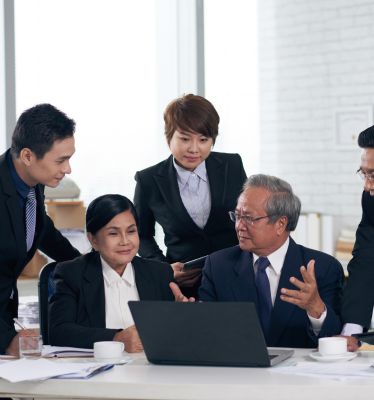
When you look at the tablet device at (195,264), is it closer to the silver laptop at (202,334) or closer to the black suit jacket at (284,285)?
the black suit jacket at (284,285)

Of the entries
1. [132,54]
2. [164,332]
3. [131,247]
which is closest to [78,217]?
[132,54]

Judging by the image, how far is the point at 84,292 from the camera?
3.03 m

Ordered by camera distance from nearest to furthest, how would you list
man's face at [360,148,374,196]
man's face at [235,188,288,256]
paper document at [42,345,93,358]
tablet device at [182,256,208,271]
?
paper document at [42,345,93,358], man's face at [360,148,374,196], man's face at [235,188,288,256], tablet device at [182,256,208,271]

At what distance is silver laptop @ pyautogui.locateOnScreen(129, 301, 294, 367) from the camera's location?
2.28 meters

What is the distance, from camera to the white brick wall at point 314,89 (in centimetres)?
641

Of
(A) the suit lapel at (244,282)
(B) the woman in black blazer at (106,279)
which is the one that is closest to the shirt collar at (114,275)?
(B) the woman in black blazer at (106,279)

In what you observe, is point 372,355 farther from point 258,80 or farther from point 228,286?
point 258,80

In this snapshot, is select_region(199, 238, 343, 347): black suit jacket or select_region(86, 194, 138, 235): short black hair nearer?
select_region(199, 238, 343, 347): black suit jacket

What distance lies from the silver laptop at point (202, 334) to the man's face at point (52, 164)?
2.13ft

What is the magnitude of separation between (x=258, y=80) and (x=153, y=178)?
Result: 3.37 meters

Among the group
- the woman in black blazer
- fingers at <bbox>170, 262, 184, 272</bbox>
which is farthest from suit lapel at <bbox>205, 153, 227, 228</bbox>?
the woman in black blazer

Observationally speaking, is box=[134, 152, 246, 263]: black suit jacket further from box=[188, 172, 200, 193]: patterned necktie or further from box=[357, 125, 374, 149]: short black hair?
box=[357, 125, 374, 149]: short black hair

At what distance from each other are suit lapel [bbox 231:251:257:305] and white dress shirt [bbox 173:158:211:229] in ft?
1.89

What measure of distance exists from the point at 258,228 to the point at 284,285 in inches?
8.0
